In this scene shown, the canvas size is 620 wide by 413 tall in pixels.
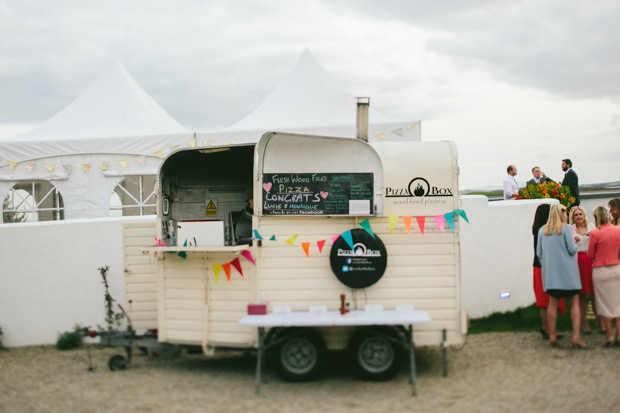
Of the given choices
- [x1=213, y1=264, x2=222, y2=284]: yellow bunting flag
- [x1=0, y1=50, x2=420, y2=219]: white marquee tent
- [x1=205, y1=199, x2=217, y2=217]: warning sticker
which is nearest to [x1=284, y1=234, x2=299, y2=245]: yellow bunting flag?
[x1=213, y1=264, x2=222, y2=284]: yellow bunting flag

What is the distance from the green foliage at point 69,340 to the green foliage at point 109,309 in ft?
1.41

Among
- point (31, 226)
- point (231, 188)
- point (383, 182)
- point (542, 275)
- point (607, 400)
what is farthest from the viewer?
point (31, 226)

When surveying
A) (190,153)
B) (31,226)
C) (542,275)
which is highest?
(190,153)

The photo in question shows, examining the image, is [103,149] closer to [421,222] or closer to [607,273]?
[421,222]

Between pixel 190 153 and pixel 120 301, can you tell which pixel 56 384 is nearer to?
pixel 120 301

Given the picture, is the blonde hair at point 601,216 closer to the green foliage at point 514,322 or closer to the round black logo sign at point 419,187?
the green foliage at point 514,322

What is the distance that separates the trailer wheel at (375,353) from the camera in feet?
20.1

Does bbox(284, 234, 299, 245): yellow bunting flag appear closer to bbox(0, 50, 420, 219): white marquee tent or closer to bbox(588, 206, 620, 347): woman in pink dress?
bbox(588, 206, 620, 347): woman in pink dress

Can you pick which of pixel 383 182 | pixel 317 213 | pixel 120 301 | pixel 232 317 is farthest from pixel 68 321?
pixel 383 182

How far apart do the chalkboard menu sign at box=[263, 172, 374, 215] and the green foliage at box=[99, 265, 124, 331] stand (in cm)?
311

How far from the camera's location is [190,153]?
7656 millimetres

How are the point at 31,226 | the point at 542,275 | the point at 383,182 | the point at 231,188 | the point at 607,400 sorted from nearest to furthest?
the point at 607,400
the point at 383,182
the point at 542,275
the point at 231,188
the point at 31,226

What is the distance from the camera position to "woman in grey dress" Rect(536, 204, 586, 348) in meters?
7.21

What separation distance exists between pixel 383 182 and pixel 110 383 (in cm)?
355
